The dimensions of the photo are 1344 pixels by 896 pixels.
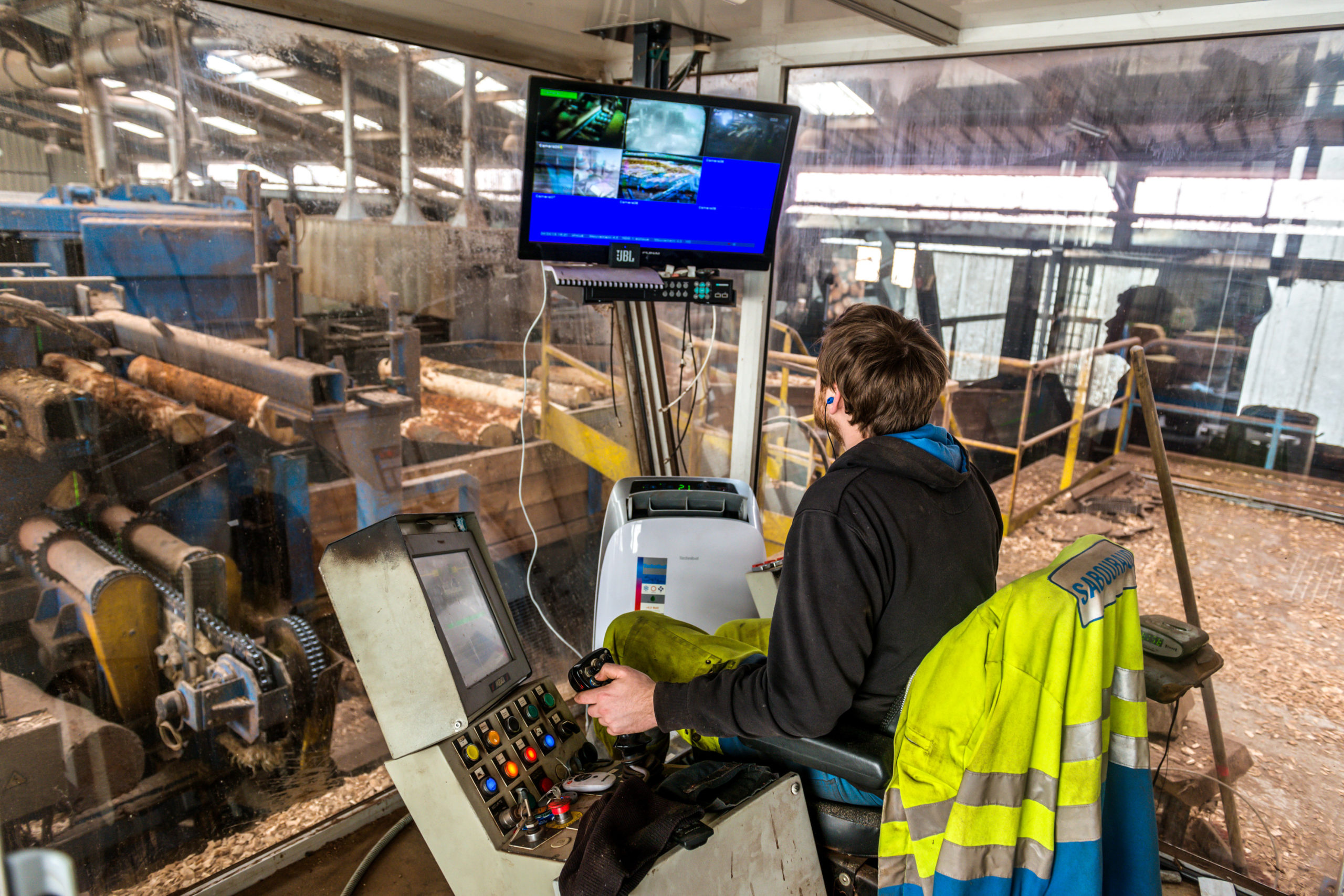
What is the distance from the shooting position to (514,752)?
160 centimetres

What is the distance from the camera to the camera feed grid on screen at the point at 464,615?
61.8 inches

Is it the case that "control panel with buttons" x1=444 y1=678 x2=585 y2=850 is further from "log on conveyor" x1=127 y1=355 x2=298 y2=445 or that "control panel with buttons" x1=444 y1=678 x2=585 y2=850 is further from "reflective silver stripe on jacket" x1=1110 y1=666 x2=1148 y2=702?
"log on conveyor" x1=127 y1=355 x2=298 y2=445

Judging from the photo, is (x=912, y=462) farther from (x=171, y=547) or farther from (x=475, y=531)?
(x=171, y=547)

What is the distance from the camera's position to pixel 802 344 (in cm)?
326

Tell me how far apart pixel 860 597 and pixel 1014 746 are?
314 millimetres

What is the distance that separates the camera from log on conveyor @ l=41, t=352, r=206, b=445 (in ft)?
6.77

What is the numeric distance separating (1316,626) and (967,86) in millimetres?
1980

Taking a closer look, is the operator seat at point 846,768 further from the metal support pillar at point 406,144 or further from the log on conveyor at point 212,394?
the metal support pillar at point 406,144

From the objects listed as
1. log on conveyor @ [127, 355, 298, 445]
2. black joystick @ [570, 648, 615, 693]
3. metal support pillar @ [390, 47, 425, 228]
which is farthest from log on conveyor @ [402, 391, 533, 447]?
black joystick @ [570, 648, 615, 693]

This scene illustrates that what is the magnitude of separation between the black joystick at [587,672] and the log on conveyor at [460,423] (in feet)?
5.72

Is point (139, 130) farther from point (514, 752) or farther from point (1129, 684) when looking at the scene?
point (1129, 684)

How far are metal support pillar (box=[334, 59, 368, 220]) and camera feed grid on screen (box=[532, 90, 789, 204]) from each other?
28.4 inches

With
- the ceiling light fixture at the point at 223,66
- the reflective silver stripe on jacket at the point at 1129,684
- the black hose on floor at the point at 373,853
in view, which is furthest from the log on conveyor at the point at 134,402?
the reflective silver stripe on jacket at the point at 1129,684

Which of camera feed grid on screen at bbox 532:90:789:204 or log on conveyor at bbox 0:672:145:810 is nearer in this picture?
log on conveyor at bbox 0:672:145:810
